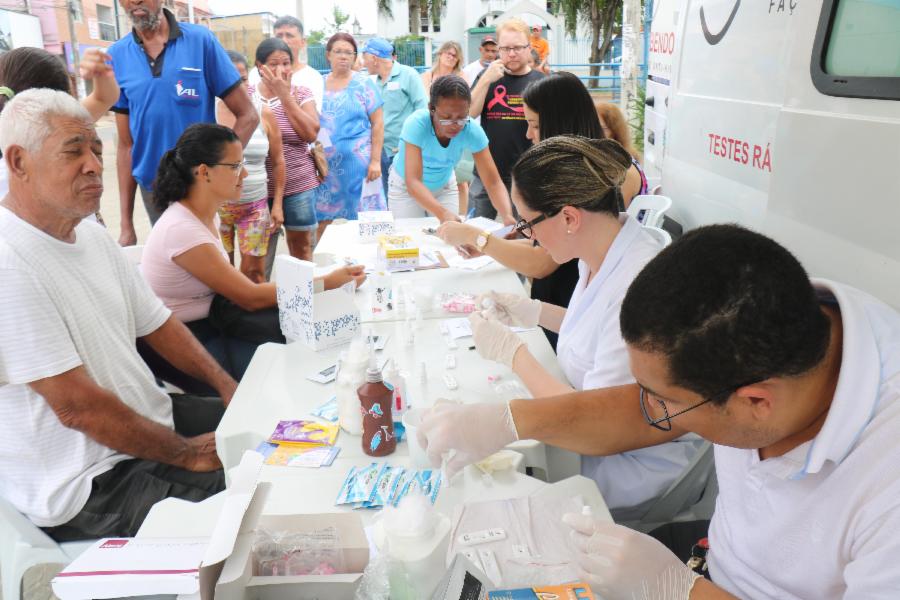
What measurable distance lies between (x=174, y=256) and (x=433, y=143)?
1.80 metres

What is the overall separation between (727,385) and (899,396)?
9.6 inches

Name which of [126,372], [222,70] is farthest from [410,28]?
[126,372]

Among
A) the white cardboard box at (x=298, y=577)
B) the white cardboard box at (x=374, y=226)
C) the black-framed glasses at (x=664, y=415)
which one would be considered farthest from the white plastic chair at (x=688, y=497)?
the white cardboard box at (x=374, y=226)

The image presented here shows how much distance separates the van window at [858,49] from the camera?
5.37 ft

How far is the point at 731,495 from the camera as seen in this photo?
3.86ft

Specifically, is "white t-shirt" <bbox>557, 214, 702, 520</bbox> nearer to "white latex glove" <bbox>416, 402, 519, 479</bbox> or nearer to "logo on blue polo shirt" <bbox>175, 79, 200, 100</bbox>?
"white latex glove" <bbox>416, 402, 519, 479</bbox>

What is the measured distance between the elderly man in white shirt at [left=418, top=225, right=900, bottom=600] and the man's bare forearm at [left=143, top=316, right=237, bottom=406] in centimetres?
152

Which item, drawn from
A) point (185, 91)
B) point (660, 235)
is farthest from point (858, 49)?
point (185, 91)

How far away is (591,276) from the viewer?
6.48ft

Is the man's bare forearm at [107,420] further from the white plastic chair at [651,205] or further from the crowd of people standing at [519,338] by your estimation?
the white plastic chair at [651,205]

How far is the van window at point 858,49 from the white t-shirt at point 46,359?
217 cm

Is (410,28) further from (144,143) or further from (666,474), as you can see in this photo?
(666,474)

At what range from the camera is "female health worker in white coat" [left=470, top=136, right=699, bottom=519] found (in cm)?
163

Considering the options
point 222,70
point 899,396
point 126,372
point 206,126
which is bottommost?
point 126,372
